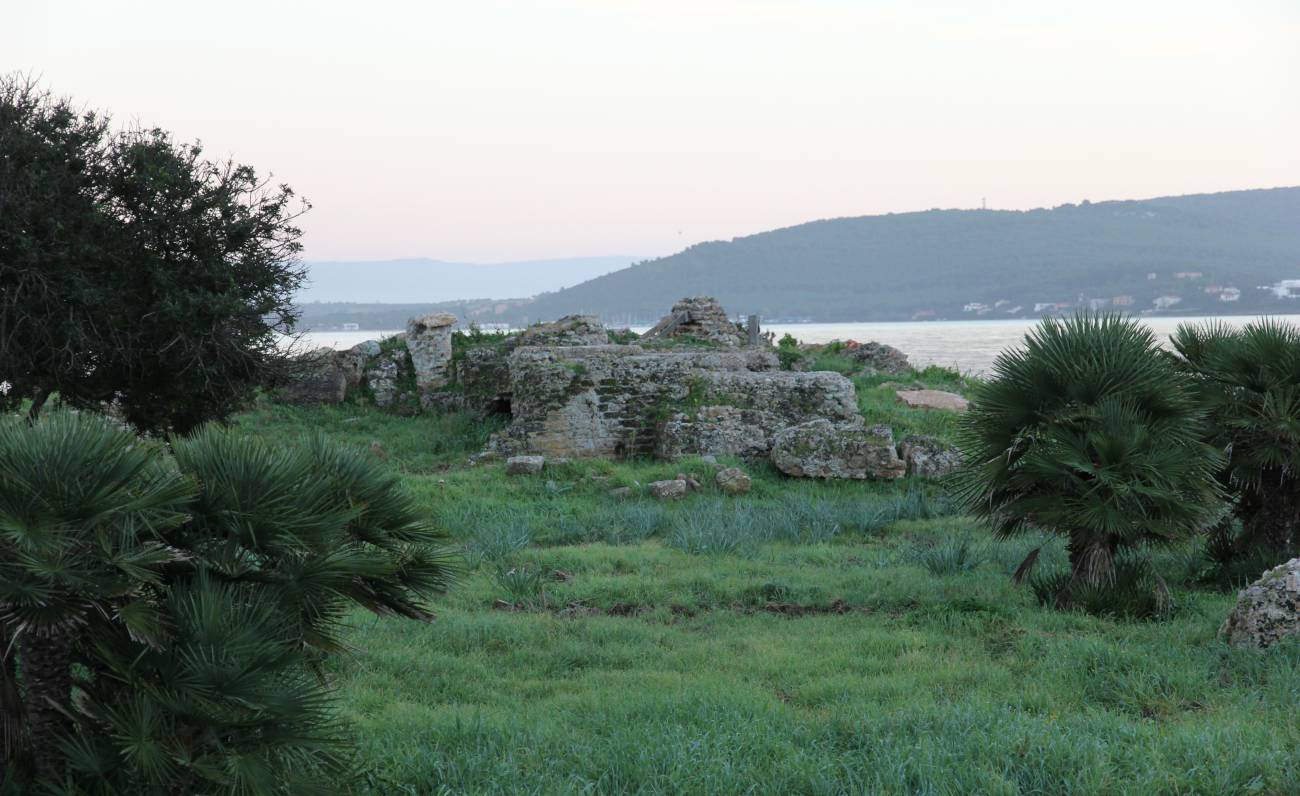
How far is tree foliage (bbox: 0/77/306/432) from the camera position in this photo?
1112cm

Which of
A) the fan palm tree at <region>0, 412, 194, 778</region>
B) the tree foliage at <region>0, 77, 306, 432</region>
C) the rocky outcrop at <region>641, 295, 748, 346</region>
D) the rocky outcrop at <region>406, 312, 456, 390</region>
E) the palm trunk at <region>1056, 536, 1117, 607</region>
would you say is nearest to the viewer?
the fan palm tree at <region>0, 412, 194, 778</region>

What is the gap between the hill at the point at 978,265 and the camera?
10388cm

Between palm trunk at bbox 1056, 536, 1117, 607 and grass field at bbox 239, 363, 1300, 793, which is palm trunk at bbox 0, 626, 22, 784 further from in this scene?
palm trunk at bbox 1056, 536, 1117, 607

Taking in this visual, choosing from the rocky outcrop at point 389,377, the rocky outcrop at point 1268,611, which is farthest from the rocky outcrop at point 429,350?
the rocky outcrop at point 1268,611

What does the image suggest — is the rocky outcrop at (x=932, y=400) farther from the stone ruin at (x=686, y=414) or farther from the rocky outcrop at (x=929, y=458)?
the rocky outcrop at (x=929, y=458)

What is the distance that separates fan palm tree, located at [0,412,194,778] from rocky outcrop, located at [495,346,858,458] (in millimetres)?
10926

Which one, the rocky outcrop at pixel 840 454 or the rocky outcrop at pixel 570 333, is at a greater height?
the rocky outcrop at pixel 570 333

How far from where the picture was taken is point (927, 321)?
113 metres

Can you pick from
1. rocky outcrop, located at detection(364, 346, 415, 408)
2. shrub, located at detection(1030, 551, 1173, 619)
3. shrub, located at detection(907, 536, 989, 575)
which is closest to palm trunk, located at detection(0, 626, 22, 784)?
shrub, located at detection(1030, 551, 1173, 619)

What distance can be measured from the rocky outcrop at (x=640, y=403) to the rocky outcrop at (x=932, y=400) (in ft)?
8.13

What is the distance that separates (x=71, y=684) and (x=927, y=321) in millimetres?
115652

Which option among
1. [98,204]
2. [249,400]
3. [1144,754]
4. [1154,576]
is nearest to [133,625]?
[1144,754]

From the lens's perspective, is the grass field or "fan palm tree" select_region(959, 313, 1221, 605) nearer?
the grass field

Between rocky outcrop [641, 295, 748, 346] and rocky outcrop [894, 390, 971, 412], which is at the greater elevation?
rocky outcrop [641, 295, 748, 346]
